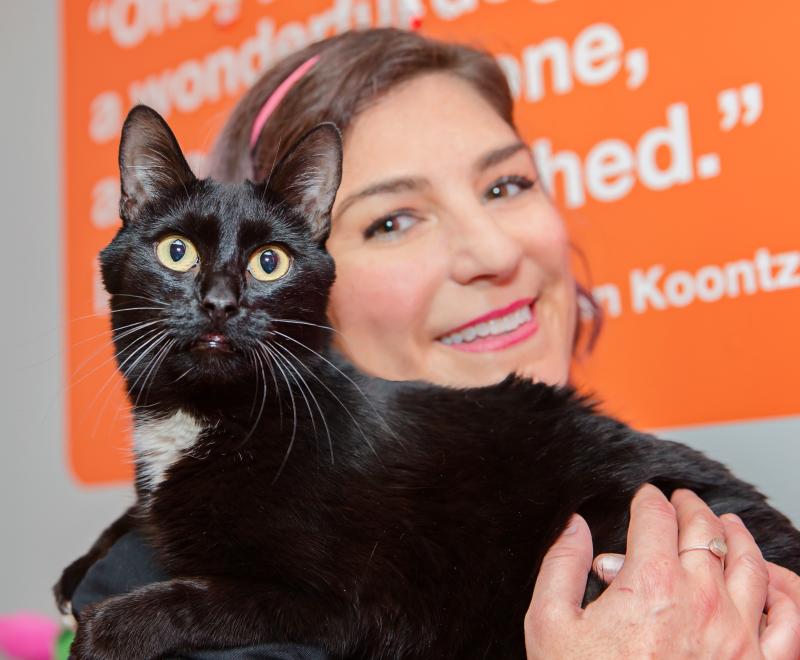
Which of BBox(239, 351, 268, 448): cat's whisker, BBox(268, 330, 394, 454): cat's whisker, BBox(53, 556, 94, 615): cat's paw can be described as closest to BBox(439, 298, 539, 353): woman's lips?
BBox(268, 330, 394, 454): cat's whisker

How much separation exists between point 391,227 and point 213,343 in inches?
20.7

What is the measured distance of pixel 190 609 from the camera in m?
1.00

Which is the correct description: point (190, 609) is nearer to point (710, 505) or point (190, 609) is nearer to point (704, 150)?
point (710, 505)

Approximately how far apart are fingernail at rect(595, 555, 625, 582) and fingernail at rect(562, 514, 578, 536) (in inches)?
1.9

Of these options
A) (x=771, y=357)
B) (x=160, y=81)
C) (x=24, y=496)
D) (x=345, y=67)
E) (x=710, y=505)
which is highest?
(x=160, y=81)

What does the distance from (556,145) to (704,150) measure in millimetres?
354

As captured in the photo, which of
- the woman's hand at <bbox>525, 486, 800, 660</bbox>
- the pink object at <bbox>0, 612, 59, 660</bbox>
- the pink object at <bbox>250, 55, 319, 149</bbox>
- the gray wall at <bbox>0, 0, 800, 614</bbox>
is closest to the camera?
the woman's hand at <bbox>525, 486, 800, 660</bbox>

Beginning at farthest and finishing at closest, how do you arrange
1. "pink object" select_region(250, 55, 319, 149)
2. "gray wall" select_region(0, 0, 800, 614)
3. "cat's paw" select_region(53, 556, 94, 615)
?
"gray wall" select_region(0, 0, 800, 614) → "pink object" select_region(250, 55, 319, 149) → "cat's paw" select_region(53, 556, 94, 615)

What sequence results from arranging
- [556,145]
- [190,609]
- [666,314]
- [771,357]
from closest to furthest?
1. [190,609]
2. [771,357]
3. [666,314]
4. [556,145]

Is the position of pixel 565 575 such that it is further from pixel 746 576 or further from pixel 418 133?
pixel 418 133

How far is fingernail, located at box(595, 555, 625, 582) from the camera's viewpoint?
42.6 inches

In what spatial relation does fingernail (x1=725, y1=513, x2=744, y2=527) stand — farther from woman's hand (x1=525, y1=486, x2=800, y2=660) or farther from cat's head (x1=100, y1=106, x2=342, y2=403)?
cat's head (x1=100, y1=106, x2=342, y2=403)

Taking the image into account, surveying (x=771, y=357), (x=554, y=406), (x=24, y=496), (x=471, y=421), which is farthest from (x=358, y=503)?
(x=24, y=496)

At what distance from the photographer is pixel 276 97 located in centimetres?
162
